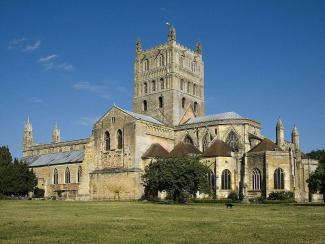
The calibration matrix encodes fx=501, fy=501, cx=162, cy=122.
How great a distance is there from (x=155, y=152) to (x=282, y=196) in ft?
77.0

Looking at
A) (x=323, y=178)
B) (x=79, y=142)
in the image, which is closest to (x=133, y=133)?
(x=79, y=142)

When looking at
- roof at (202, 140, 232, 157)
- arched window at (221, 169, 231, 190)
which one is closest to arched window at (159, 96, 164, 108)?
roof at (202, 140, 232, 157)

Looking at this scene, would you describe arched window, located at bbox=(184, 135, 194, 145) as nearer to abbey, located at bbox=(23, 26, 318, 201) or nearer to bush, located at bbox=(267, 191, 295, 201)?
abbey, located at bbox=(23, 26, 318, 201)

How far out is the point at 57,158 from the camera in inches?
3831

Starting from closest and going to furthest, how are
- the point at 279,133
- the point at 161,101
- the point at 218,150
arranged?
the point at 218,150 < the point at 279,133 < the point at 161,101

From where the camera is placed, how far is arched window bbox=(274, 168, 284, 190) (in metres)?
68.5

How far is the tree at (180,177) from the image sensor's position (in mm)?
59094

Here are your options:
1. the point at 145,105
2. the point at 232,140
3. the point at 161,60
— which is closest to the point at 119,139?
the point at 145,105

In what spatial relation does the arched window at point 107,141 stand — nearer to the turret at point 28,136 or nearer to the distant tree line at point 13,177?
the distant tree line at point 13,177

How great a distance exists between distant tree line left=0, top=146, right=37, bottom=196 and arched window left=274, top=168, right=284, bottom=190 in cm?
4081

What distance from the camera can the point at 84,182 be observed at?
286ft

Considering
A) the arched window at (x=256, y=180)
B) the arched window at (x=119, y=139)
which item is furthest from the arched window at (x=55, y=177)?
the arched window at (x=256, y=180)

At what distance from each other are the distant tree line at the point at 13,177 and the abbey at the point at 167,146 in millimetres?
6833

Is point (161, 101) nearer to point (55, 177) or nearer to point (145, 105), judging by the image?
point (145, 105)
